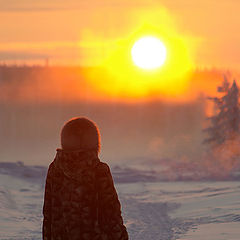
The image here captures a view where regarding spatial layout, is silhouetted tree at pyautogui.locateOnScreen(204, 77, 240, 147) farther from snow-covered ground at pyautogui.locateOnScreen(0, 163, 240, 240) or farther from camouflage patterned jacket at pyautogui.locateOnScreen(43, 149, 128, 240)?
camouflage patterned jacket at pyautogui.locateOnScreen(43, 149, 128, 240)

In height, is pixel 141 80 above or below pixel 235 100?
Answer: above

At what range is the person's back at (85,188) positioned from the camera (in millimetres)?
4434

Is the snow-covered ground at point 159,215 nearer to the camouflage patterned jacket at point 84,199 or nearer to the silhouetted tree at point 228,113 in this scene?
the camouflage patterned jacket at point 84,199

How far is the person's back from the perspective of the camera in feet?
14.5

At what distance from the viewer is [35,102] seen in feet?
538

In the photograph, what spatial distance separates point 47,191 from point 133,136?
125 meters

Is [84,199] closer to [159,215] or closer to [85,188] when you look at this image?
[85,188]

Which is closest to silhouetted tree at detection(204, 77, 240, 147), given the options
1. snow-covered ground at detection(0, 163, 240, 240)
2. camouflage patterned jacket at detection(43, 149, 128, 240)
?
snow-covered ground at detection(0, 163, 240, 240)

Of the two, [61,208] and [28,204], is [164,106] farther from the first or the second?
[61,208]

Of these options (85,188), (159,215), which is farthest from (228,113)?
(85,188)

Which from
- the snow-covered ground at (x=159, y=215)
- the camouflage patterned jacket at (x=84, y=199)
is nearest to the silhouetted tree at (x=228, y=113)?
the snow-covered ground at (x=159, y=215)

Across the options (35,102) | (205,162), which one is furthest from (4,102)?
(205,162)

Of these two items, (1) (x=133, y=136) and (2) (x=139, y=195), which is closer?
(2) (x=139, y=195)

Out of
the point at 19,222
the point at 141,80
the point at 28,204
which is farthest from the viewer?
the point at 141,80
